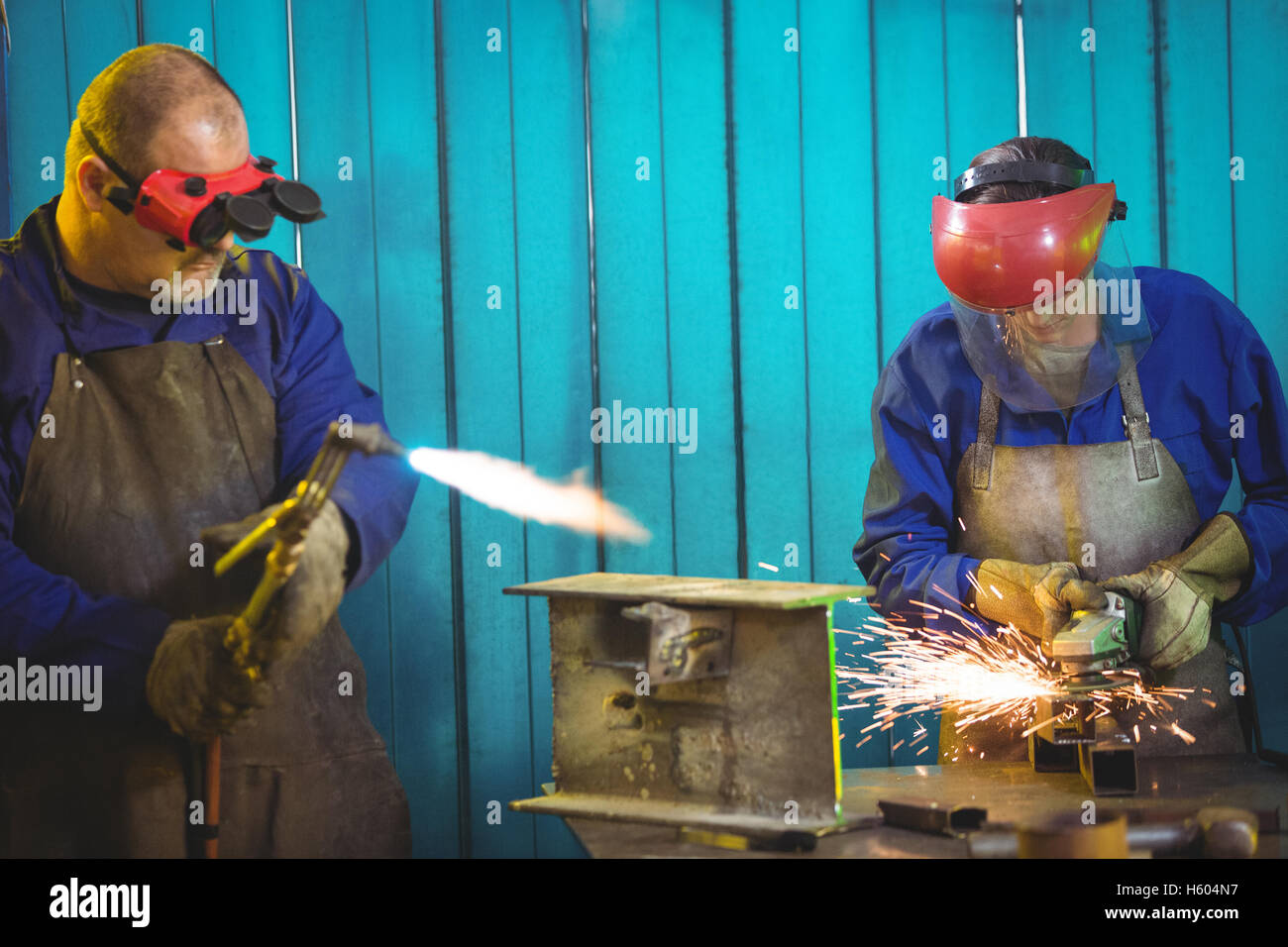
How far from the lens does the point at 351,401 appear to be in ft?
8.56

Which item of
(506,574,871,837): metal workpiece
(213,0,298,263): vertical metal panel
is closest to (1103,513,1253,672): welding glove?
(506,574,871,837): metal workpiece

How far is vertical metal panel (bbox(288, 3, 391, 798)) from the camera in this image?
348 cm

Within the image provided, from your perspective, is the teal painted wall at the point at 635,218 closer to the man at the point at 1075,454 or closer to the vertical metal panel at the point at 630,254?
the vertical metal panel at the point at 630,254

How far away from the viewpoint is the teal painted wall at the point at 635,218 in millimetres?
3498

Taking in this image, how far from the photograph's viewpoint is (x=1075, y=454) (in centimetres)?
271

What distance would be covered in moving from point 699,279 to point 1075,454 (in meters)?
1.41

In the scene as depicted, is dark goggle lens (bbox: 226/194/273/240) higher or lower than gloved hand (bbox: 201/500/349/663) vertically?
higher

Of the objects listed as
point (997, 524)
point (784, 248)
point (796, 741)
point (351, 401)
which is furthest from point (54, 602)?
point (784, 248)

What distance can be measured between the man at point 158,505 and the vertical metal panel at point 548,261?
1.07m

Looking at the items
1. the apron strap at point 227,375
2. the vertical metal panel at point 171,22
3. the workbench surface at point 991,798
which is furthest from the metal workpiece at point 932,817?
the vertical metal panel at point 171,22

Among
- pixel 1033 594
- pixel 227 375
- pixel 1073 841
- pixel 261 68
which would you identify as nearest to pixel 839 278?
pixel 1033 594

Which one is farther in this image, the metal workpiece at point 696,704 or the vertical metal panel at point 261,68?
the vertical metal panel at point 261,68

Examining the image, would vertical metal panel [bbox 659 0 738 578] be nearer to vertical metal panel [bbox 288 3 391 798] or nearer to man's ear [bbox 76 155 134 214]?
vertical metal panel [bbox 288 3 391 798]
